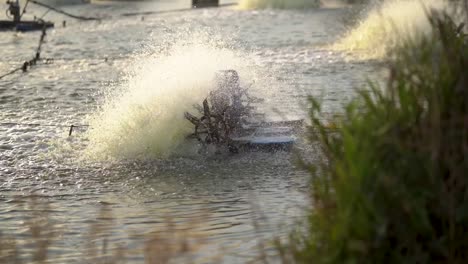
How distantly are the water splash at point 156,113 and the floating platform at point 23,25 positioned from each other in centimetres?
2511

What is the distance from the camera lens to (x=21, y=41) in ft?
128

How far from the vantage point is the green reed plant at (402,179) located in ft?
17.7

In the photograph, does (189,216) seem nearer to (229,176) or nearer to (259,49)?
(229,176)

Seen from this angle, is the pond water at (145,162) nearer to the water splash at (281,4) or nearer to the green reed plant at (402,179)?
the green reed plant at (402,179)

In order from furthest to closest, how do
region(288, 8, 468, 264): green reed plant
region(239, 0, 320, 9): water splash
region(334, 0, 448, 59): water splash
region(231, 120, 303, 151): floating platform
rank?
region(239, 0, 320, 9): water splash, region(334, 0, 448, 59): water splash, region(231, 120, 303, 151): floating platform, region(288, 8, 468, 264): green reed plant

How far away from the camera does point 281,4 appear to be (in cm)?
5422

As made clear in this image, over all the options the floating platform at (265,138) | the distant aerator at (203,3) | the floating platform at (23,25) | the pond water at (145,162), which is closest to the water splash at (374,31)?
the pond water at (145,162)

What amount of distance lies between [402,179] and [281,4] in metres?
49.1

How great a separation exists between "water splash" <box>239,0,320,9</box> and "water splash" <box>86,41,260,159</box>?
37.1m

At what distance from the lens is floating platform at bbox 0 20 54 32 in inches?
1669

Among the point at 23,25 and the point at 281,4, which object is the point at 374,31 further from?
the point at 281,4

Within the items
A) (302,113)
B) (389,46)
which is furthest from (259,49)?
(389,46)

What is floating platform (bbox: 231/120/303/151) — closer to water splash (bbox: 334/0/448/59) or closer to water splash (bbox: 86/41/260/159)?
water splash (bbox: 86/41/260/159)

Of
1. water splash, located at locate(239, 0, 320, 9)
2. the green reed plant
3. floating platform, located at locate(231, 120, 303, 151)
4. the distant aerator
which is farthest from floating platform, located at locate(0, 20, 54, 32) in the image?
the green reed plant
